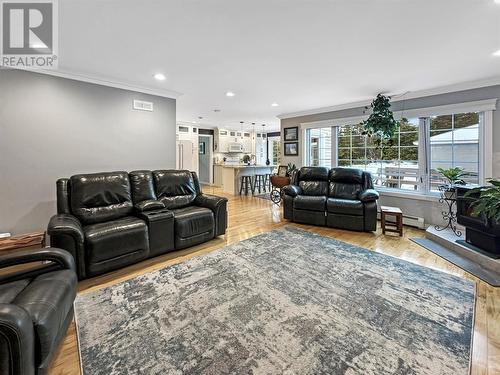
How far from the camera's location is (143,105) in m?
4.31

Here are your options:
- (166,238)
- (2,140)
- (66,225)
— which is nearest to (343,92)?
(166,238)

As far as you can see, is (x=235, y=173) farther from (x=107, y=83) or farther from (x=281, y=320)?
(x=281, y=320)

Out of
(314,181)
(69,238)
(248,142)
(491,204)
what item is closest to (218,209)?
(69,238)

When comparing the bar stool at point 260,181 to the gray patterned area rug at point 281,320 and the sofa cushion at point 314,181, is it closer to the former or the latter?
the sofa cushion at point 314,181

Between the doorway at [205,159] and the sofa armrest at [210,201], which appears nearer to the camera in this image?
the sofa armrest at [210,201]

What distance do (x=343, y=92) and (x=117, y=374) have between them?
482 cm

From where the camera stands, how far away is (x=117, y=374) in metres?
1.43

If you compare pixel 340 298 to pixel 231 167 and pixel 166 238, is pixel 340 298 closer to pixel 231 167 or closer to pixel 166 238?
pixel 166 238

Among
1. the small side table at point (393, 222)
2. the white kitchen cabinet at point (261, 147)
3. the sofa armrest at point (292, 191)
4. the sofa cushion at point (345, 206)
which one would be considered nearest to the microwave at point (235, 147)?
the white kitchen cabinet at point (261, 147)

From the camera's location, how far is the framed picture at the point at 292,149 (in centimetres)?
659

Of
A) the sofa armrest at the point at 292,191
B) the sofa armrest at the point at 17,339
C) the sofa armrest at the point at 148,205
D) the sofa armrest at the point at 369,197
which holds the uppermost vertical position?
the sofa armrest at the point at 292,191

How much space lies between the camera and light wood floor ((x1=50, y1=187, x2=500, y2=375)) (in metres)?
1.56

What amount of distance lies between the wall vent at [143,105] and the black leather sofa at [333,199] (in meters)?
2.96

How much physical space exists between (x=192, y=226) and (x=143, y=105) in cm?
245
